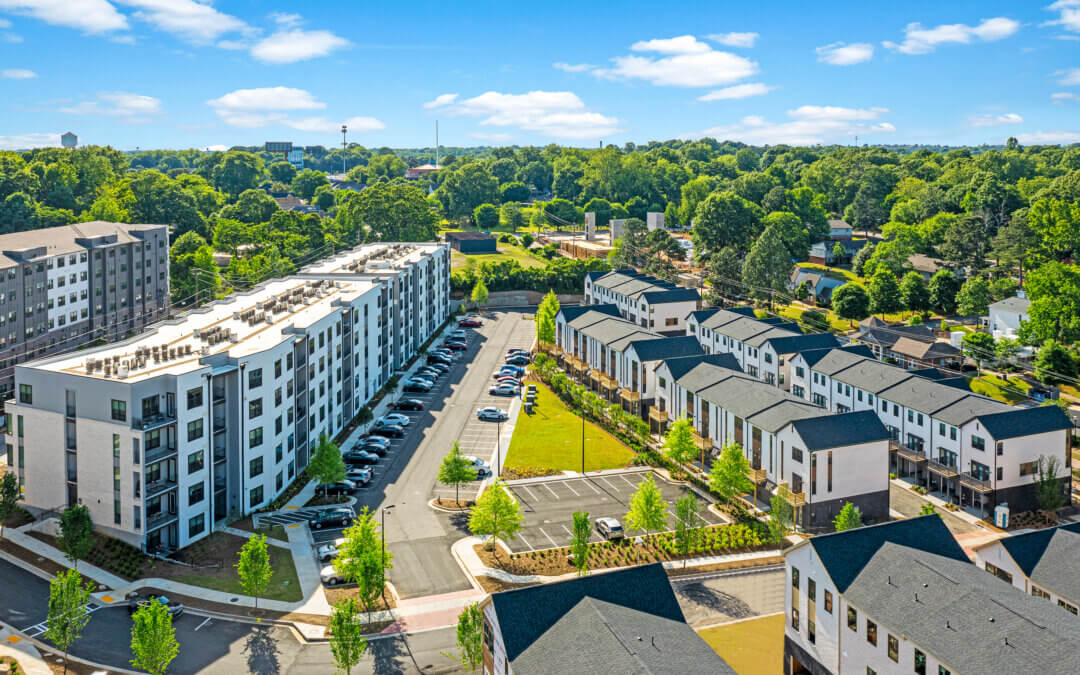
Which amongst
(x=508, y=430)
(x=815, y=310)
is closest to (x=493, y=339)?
(x=508, y=430)

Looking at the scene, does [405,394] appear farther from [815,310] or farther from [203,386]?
[815,310]

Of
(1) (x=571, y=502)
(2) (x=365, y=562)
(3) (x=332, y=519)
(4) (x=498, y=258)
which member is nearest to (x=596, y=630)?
(2) (x=365, y=562)

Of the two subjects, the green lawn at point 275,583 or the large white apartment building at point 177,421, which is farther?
the large white apartment building at point 177,421

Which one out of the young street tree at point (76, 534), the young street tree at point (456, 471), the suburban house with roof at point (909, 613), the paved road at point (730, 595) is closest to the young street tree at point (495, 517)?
the young street tree at point (456, 471)

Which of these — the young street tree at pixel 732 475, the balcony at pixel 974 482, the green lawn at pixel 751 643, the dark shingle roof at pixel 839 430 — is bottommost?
the green lawn at pixel 751 643

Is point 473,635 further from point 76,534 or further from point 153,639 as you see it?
point 76,534

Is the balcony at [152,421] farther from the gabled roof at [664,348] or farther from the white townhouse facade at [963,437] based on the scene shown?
the white townhouse facade at [963,437]
